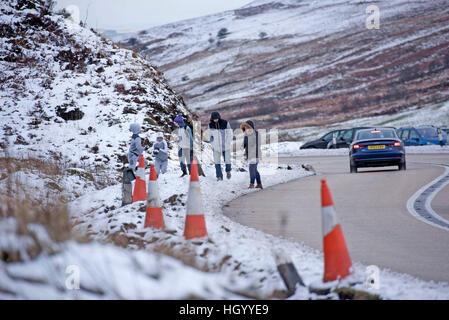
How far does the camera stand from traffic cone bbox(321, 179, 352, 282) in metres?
5.29

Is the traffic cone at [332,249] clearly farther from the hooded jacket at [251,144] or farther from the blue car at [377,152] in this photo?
the blue car at [377,152]

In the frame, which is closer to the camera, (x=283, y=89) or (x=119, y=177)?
(x=119, y=177)

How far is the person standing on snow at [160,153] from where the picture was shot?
1742 centimetres

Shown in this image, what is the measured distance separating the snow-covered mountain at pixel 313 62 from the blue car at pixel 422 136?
24.0 meters

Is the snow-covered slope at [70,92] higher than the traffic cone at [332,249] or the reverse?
higher

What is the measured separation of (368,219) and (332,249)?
5707 millimetres

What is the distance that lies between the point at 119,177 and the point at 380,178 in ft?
24.5

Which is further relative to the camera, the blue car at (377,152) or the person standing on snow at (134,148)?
the blue car at (377,152)

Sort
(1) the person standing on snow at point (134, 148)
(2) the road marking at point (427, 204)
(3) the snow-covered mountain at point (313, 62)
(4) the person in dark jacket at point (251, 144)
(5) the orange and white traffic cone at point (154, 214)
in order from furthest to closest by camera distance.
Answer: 1. (3) the snow-covered mountain at point (313, 62)
2. (1) the person standing on snow at point (134, 148)
3. (4) the person in dark jacket at point (251, 144)
4. (2) the road marking at point (427, 204)
5. (5) the orange and white traffic cone at point (154, 214)

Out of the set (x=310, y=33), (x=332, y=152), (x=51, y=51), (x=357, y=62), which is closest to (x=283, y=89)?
(x=357, y=62)

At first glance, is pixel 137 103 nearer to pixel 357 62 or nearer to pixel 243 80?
pixel 357 62

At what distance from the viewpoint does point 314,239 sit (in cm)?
869

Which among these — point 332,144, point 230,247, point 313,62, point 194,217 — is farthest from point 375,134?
point 313,62

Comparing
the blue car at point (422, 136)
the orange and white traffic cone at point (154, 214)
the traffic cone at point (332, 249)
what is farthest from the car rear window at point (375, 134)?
the traffic cone at point (332, 249)
